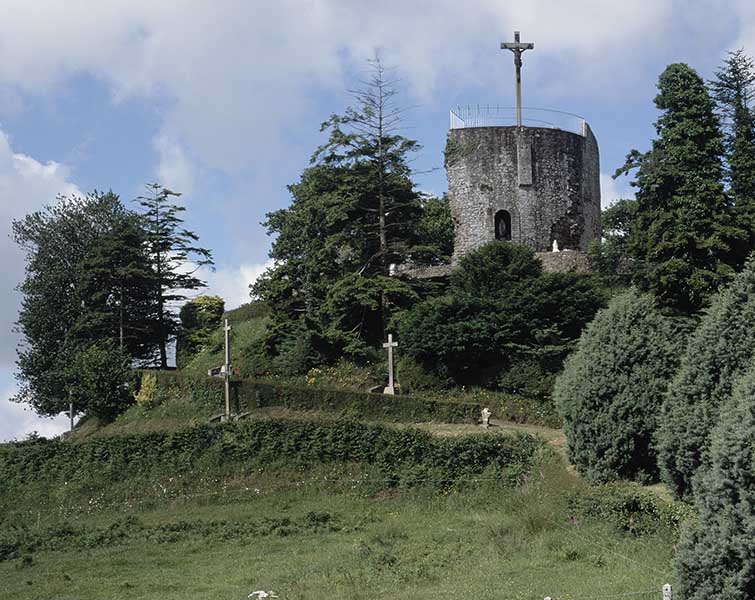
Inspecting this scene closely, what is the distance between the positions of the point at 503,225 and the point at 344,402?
51.1ft

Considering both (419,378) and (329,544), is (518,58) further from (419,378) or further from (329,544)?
(329,544)

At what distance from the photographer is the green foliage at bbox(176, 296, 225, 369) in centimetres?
4547

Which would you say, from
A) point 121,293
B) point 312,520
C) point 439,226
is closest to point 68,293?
point 121,293

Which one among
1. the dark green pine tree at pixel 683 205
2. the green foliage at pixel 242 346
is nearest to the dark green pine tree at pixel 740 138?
the dark green pine tree at pixel 683 205

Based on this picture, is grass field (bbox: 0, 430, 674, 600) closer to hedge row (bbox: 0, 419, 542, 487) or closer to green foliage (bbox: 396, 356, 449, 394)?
hedge row (bbox: 0, 419, 542, 487)

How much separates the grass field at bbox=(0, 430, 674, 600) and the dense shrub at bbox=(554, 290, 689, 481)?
37.7 inches

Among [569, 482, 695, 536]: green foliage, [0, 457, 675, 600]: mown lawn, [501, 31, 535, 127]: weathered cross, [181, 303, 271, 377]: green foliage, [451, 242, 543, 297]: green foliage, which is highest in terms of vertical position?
[501, 31, 535, 127]: weathered cross

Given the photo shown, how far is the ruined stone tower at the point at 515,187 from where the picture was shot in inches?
1705

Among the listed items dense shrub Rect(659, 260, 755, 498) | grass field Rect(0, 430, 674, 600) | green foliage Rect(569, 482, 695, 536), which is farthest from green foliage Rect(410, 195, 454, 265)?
dense shrub Rect(659, 260, 755, 498)

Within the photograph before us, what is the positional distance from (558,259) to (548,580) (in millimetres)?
25704

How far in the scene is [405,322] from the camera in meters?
34.6

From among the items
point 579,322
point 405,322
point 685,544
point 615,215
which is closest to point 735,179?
point 579,322

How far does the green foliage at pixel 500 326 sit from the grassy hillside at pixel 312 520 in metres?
4.37

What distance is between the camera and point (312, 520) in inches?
889
